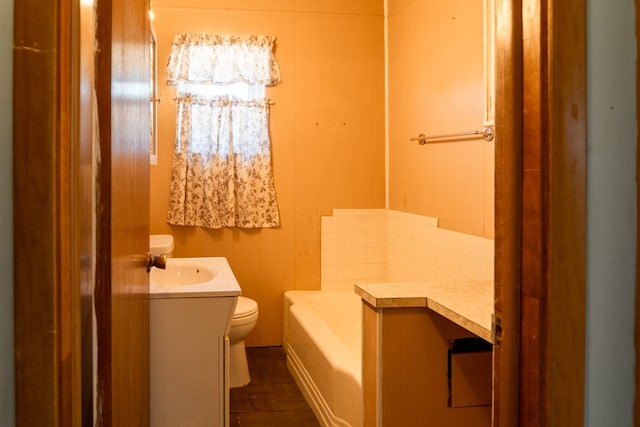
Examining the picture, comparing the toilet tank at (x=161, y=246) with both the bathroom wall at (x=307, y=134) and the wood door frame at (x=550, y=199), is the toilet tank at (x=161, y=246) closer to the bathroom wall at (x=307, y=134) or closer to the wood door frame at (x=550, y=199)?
the bathroom wall at (x=307, y=134)

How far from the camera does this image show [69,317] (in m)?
0.95

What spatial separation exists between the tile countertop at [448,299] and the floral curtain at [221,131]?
2189mm

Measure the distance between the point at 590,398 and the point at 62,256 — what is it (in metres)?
0.94

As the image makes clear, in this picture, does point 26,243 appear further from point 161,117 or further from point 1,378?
point 161,117

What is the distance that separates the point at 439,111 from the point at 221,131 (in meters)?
1.58

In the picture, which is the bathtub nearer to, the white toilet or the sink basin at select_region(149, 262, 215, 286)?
the white toilet

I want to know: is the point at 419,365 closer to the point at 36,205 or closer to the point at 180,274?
the point at 180,274

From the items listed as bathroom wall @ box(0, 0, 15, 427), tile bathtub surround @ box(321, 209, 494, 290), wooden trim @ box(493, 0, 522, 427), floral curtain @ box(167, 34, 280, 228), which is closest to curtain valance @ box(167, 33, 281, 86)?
floral curtain @ box(167, 34, 280, 228)

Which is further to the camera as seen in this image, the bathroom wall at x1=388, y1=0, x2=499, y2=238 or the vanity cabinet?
the bathroom wall at x1=388, y1=0, x2=499, y2=238

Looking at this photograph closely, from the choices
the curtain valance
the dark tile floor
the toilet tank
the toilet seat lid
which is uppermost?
the curtain valance

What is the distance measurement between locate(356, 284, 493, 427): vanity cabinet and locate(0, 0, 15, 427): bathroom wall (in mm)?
1397

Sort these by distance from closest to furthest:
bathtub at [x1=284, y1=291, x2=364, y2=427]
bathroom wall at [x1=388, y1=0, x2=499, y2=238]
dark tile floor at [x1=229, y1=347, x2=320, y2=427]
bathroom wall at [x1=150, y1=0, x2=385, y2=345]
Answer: bathtub at [x1=284, y1=291, x2=364, y2=427] < bathroom wall at [x1=388, y1=0, x2=499, y2=238] < dark tile floor at [x1=229, y1=347, x2=320, y2=427] < bathroom wall at [x1=150, y1=0, x2=385, y2=345]

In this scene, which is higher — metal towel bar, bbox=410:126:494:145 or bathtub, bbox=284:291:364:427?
metal towel bar, bbox=410:126:494:145

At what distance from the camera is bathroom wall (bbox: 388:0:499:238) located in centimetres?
307
